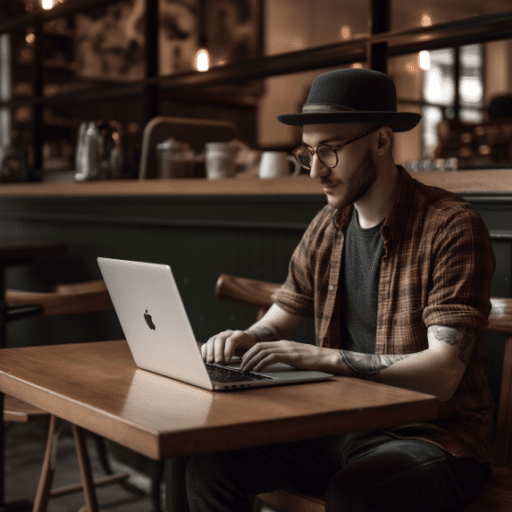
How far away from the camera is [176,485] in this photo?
1555mm

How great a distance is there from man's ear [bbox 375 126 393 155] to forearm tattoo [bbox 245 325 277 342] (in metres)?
0.53

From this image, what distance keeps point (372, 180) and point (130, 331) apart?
664 mm

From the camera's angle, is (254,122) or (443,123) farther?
(254,122)

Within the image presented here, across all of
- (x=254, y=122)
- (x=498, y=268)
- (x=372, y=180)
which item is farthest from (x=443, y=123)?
(x=372, y=180)

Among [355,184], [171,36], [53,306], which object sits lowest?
[53,306]

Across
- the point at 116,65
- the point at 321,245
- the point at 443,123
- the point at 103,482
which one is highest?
the point at 116,65

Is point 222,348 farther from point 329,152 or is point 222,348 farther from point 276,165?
point 276,165

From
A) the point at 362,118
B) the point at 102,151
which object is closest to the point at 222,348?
the point at 362,118

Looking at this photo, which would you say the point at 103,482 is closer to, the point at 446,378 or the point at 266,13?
the point at 446,378

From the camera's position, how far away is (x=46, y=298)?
289cm

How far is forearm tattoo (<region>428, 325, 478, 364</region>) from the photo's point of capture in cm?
153

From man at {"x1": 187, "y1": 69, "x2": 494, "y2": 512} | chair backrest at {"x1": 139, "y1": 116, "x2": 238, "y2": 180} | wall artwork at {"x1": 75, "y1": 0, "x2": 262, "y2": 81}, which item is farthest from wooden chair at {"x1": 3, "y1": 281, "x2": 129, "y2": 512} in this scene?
wall artwork at {"x1": 75, "y1": 0, "x2": 262, "y2": 81}

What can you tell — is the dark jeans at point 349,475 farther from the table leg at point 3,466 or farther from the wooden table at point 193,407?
the table leg at point 3,466

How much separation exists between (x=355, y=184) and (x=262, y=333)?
447 millimetres
